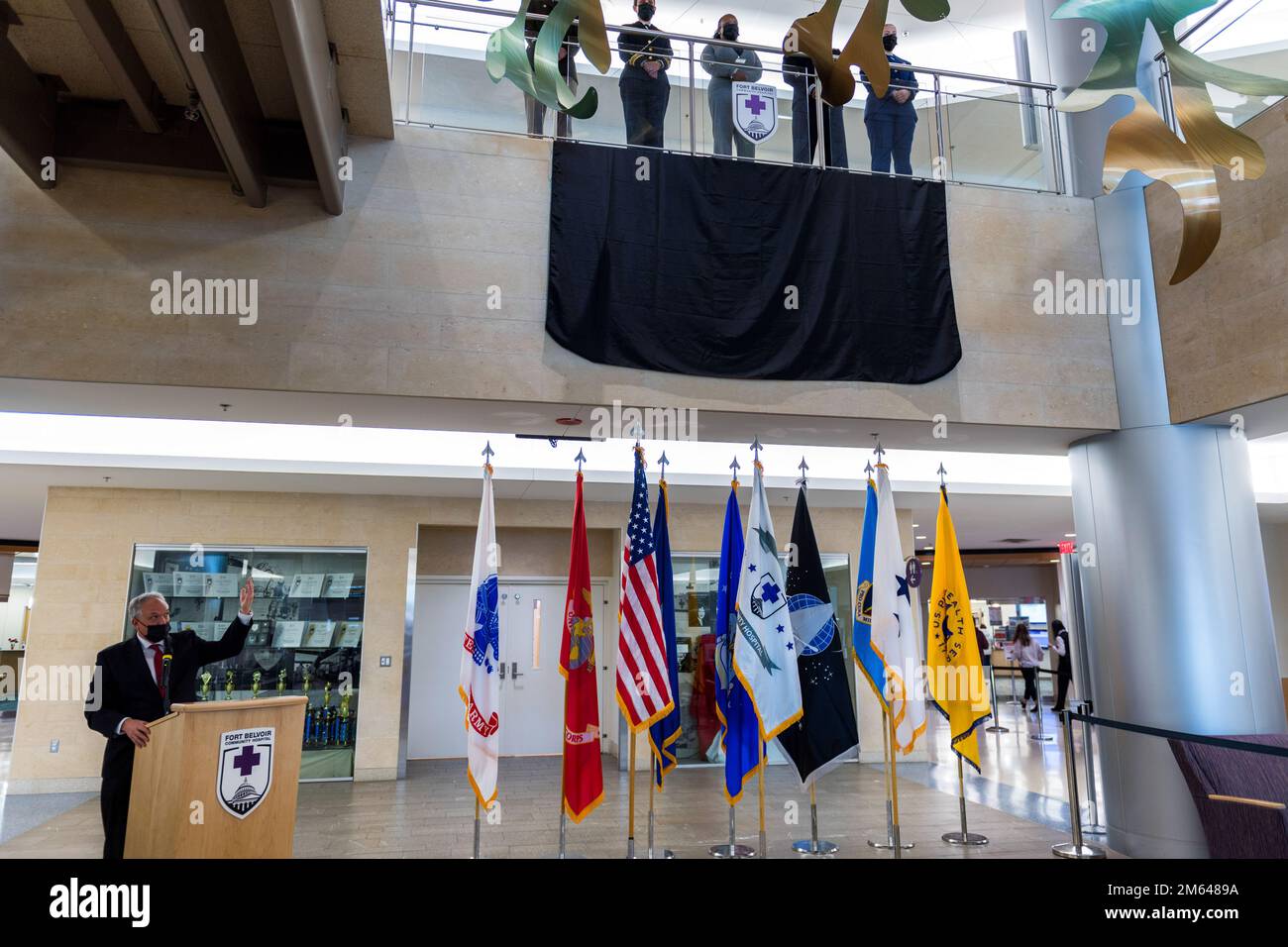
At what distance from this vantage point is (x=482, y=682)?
19.4 feet

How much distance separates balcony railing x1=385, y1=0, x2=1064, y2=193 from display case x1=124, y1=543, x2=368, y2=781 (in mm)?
6049

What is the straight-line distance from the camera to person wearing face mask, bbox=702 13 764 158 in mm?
6547

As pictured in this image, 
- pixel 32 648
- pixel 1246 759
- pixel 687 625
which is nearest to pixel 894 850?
pixel 1246 759

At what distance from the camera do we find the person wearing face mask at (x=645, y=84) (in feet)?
20.4

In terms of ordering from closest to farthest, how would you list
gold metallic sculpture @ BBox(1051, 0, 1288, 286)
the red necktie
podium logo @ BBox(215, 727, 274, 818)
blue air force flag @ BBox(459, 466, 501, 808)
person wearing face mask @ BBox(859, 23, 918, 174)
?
gold metallic sculpture @ BBox(1051, 0, 1288, 286)
podium logo @ BBox(215, 727, 274, 818)
the red necktie
blue air force flag @ BBox(459, 466, 501, 808)
person wearing face mask @ BBox(859, 23, 918, 174)

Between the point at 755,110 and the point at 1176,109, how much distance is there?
17.7 ft

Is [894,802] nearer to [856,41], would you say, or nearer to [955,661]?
[955,661]

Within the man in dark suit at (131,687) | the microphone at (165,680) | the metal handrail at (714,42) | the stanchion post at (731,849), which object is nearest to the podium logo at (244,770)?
the man in dark suit at (131,687)

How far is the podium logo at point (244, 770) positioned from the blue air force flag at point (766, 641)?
10.6ft

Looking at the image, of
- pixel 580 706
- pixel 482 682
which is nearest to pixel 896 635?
pixel 580 706

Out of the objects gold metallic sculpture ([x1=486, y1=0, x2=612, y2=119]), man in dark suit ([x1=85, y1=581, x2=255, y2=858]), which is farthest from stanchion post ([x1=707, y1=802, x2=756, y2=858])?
gold metallic sculpture ([x1=486, y1=0, x2=612, y2=119])

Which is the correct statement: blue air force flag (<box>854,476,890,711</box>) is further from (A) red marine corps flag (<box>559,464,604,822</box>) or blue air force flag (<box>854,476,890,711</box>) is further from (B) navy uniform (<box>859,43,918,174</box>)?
(B) navy uniform (<box>859,43,918,174</box>)

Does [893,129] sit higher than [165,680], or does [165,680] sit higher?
[893,129]

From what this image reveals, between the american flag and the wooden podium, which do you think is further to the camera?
the american flag
